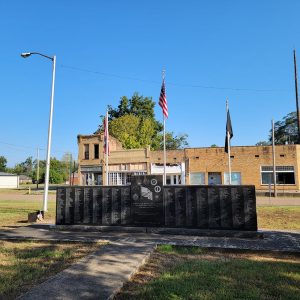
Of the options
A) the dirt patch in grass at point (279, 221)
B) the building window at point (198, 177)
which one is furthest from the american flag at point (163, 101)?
the building window at point (198, 177)

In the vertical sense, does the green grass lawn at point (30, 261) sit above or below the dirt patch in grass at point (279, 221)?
below

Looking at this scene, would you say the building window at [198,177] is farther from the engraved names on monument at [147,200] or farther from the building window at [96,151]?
the engraved names on monument at [147,200]

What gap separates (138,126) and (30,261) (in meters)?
52.8

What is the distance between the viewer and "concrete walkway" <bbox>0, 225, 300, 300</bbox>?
530 cm

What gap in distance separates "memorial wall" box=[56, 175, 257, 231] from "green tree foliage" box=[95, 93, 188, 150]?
43726 millimetres

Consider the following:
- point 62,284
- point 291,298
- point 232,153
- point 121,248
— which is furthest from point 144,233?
point 232,153

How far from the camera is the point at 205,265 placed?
22.7 feet

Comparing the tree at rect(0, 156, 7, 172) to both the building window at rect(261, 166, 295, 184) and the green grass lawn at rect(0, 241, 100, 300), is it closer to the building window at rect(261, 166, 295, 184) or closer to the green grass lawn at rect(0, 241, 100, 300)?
the building window at rect(261, 166, 295, 184)

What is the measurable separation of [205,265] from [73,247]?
3621 mm

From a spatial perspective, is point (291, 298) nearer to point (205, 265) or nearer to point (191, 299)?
point (191, 299)

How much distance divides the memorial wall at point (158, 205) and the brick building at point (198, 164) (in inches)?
1217

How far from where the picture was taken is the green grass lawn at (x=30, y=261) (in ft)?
18.9

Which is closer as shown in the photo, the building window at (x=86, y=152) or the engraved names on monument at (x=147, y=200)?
the engraved names on monument at (x=147, y=200)

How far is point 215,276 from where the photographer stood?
6152 millimetres
